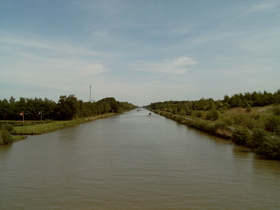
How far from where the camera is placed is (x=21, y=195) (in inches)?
393

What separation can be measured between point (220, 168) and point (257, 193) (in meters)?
3.90

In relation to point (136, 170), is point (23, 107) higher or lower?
higher

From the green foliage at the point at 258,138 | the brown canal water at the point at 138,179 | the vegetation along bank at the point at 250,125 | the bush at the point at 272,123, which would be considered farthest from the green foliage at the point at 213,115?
the brown canal water at the point at 138,179

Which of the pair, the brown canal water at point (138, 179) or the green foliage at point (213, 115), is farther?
the green foliage at point (213, 115)

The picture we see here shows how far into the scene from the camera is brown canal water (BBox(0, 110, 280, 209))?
30.2 ft

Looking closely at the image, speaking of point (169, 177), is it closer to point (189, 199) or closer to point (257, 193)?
point (189, 199)

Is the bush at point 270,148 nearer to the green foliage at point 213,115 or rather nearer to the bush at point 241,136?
the bush at point 241,136

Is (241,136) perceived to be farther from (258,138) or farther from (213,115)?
(213,115)

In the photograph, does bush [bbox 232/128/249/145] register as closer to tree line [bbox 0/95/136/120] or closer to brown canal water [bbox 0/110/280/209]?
brown canal water [bbox 0/110/280/209]

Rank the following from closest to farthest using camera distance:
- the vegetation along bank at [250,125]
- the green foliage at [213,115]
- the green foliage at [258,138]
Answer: the vegetation along bank at [250,125], the green foliage at [258,138], the green foliage at [213,115]

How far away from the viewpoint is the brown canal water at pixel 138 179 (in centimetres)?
920

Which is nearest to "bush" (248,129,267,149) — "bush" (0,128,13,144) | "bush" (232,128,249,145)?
"bush" (232,128,249,145)

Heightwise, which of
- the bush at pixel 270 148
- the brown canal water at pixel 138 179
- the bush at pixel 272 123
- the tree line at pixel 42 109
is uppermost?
the tree line at pixel 42 109

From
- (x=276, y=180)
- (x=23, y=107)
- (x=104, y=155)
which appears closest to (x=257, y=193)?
(x=276, y=180)
